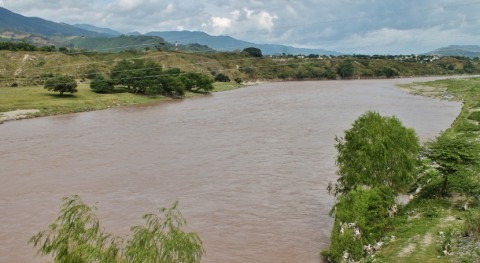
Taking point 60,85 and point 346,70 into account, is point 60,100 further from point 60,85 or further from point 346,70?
point 346,70

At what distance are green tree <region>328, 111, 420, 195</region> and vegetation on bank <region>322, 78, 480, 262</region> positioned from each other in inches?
2.2

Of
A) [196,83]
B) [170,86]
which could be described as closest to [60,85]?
[170,86]

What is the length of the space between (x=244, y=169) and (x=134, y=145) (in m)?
15.2

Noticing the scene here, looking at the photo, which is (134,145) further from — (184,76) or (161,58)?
(161,58)

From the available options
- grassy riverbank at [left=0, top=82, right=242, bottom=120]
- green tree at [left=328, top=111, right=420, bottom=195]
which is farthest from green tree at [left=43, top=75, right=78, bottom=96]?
green tree at [left=328, top=111, right=420, bottom=195]

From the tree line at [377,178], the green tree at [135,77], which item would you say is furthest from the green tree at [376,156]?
the green tree at [135,77]

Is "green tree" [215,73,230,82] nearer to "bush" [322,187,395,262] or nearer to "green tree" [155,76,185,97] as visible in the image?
"green tree" [155,76,185,97]

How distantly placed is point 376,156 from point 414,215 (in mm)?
3199

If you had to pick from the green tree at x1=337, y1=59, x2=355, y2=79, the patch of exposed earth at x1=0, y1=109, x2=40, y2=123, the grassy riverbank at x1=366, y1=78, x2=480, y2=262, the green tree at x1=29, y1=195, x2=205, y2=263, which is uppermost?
the green tree at x1=29, y1=195, x2=205, y2=263

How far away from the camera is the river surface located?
72.5 feet

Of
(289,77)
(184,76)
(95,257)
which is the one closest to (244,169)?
Result: (95,257)

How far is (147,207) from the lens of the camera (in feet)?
85.8

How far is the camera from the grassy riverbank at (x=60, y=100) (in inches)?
2670

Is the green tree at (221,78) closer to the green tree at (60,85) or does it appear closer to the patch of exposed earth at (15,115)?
the green tree at (60,85)
